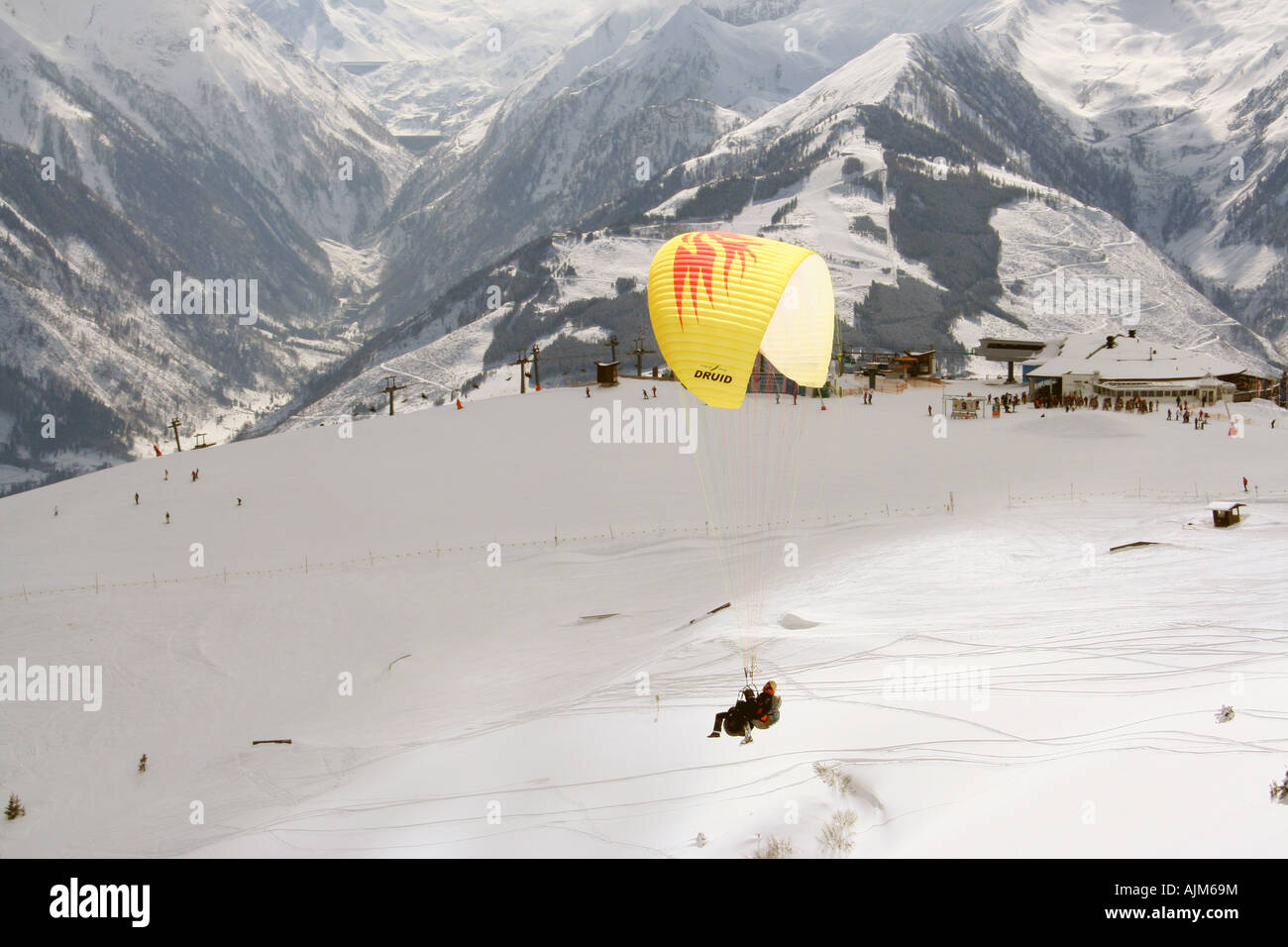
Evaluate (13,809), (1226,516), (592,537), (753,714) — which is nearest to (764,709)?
(753,714)

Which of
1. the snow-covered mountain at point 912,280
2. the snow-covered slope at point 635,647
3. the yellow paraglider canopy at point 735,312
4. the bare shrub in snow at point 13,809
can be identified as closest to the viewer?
the snow-covered slope at point 635,647

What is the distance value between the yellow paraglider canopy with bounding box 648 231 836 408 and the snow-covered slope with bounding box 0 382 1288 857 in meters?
6.75

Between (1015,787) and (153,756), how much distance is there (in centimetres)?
2253

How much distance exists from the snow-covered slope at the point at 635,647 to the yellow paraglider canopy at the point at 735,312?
6.75 metres

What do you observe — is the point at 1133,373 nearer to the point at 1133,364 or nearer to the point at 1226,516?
the point at 1133,364

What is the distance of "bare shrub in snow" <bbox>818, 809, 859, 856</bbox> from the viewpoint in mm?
13719

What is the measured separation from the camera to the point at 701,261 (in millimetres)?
19547

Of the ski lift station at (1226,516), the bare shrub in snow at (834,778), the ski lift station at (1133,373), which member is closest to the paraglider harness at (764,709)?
the bare shrub in snow at (834,778)

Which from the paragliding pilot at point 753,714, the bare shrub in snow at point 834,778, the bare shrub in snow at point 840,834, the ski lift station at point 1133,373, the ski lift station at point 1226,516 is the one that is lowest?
the bare shrub in snow at point 840,834

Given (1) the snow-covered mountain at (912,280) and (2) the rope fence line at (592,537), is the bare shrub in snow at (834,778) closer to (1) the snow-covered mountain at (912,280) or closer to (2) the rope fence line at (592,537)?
(2) the rope fence line at (592,537)

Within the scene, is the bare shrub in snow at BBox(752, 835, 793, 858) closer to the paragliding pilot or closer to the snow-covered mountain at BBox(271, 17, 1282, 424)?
the paragliding pilot

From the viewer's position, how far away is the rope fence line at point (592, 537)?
A: 39.8 m
